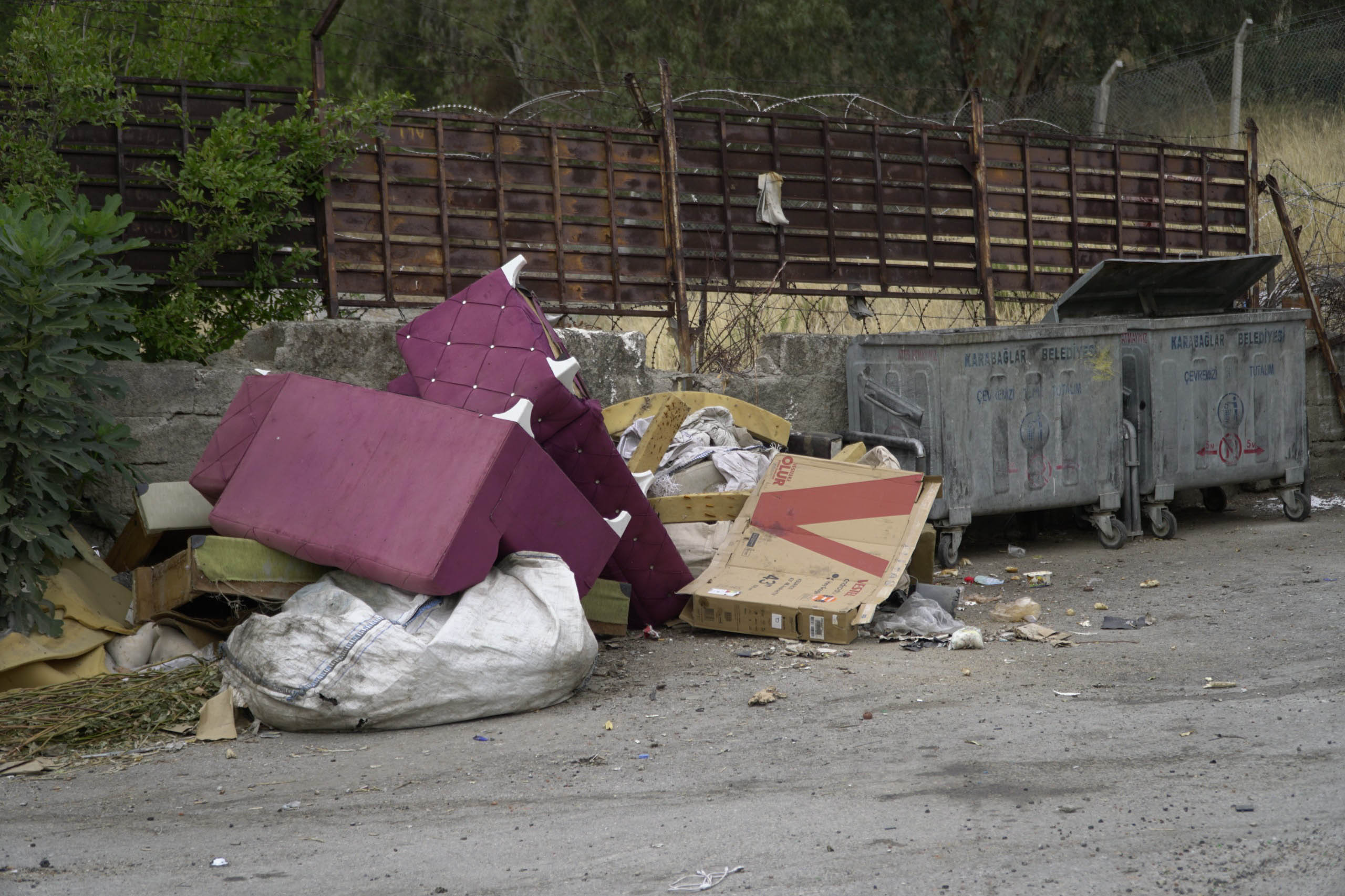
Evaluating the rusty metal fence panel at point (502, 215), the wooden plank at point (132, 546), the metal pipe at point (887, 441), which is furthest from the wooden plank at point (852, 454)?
the wooden plank at point (132, 546)

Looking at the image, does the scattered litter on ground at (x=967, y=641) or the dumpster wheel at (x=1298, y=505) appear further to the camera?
the dumpster wheel at (x=1298, y=505)

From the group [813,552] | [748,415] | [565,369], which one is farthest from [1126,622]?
[565,369]

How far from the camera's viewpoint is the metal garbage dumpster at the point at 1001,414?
6820mm

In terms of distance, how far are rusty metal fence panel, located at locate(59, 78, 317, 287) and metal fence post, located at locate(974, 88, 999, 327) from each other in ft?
15.9

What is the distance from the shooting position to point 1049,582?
21.4 feet

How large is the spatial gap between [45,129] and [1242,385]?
7.23 m

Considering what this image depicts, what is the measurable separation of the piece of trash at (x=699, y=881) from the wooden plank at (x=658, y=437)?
11.1 ft

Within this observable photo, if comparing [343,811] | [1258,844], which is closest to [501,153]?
[343,811]

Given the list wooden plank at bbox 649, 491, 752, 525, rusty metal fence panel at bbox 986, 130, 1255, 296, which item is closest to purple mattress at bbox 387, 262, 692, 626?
wooden plank at bbox 649, 491, 752, 525

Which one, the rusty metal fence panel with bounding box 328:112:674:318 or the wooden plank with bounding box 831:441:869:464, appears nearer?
the wooden plank with bounding box 831:441:869:464

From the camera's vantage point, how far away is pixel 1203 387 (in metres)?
7.67

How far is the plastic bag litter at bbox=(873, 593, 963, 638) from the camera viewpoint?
5.28 m

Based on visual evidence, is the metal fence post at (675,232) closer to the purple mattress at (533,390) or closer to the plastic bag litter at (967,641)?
the purple mattress at (533,390)

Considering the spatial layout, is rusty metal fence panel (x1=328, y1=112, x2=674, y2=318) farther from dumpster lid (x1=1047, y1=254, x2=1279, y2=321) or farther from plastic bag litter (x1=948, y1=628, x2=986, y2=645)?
plastic bag litter (x1=948, y1=628, x2=986, y2=645)
